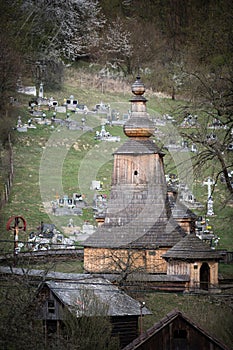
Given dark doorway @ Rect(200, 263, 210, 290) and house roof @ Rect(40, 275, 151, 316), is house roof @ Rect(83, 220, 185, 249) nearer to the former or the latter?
dark doorway @ Rect(200, 263, 210, 290)

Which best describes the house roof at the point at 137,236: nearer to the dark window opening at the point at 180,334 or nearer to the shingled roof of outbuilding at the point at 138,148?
the shingled roof of outbuilding at the point at 138,148

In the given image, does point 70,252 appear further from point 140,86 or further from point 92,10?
point 92,10

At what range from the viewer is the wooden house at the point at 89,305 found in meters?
32.8

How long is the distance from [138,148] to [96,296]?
11.6 meters

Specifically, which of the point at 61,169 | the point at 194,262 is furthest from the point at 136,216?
the point at 61,169

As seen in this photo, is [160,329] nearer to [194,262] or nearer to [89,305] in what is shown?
[89,305]

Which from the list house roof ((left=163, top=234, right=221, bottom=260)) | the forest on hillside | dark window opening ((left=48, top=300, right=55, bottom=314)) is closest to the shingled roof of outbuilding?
house roof ((left=163, top=234, right=221, bottom=260))

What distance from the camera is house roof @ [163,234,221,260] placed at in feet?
133

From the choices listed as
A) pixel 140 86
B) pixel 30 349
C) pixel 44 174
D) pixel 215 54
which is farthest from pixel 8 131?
pixel 30 349

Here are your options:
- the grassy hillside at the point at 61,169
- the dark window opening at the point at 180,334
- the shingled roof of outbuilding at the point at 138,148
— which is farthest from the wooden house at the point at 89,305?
the grassy hillside at the point at 61,169

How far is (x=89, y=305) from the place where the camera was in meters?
32.8

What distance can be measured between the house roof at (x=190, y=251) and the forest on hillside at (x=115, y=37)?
25.5 meters

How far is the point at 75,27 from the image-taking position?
273 ft

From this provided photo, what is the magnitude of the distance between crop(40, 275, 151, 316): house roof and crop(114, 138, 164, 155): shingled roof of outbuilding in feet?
29.5
